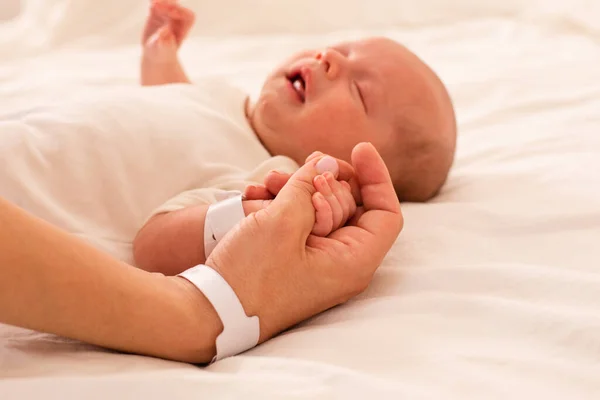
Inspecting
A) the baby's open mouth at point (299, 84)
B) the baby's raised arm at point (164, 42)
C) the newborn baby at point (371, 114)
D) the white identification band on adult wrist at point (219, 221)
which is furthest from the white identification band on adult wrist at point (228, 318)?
the baby's raised arm at point (164, 42)

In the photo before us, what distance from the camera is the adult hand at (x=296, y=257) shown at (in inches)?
26.3

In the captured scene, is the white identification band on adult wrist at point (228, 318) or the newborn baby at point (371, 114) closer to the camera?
the white identification band on adult wrist at point (228, 318)

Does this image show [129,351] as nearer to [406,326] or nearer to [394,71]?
[406,326]

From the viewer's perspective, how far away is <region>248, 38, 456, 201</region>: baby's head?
1058mm

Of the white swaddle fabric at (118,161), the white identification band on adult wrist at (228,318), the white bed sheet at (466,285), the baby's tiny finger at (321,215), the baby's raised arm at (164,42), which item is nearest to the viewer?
the white bed sheet at (466,285)

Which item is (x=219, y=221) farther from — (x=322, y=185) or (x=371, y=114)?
(x=371, y=114)

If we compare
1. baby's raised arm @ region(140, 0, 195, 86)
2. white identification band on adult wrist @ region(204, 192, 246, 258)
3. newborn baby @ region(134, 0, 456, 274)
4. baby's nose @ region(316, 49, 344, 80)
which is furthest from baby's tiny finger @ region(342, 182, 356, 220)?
baby's raised arm @ region(140, 0, 195, 86)

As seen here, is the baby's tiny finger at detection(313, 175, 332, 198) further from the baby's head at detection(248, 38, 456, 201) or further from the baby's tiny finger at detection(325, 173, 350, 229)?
the baby's head at detection(248, 38, 456, 201)

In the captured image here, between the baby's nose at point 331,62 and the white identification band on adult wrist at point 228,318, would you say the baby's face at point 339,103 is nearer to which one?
the baby's nose at point 331,62

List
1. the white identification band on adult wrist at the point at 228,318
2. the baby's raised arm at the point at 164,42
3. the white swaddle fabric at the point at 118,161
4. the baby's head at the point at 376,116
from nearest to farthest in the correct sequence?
the white identification band on adult wrist at the point at 228,318, the white swaddle fabric at the point at 118,161, the baby's head at the point at 376,116, the baby's raised arm at the point at 164,42

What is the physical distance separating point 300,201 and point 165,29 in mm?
798

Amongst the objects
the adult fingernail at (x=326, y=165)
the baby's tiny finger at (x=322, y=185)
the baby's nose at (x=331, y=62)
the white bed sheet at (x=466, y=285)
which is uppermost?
the baby's nose at (x=331, y=62)

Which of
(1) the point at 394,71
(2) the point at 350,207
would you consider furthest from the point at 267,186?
(1) the point at 394,71

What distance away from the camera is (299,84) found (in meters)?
1.13
